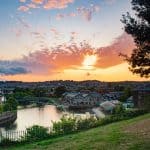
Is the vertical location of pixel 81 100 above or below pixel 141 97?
below

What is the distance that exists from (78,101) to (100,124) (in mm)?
135697

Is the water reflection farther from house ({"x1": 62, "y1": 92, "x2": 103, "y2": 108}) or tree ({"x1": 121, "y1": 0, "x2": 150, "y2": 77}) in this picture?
tree ({"x1": 121, "y1": 0, "x2": 150, "y2": 77})

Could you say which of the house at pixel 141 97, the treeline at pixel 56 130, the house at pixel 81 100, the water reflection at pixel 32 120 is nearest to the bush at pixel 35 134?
the treeline at pixel 56 130

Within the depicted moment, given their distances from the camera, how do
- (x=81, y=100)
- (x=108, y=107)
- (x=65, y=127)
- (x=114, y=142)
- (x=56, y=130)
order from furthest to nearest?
1. (x=81, y=100)
2. (x=108, y=107)
3. (x=65, y=127)
4. (x=56, y=130)
5. (x=114, y=142)

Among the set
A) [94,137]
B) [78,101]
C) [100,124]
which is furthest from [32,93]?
[94,137]

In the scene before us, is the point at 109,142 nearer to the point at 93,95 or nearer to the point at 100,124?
the point at 100,124

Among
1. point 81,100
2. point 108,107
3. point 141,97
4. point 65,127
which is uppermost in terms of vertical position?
point 141,97

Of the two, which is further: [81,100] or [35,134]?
[81,100]

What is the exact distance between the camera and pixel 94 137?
76.4 feet

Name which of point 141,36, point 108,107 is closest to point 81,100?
point 108,107

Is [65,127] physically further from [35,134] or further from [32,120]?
[32,120]

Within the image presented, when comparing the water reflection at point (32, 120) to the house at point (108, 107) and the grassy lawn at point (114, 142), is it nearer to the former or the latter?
the house at point (108, 107)

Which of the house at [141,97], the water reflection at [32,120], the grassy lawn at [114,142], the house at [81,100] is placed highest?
the house at [141,97]

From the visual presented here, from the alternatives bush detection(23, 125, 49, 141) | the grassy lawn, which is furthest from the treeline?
the grassy lawn
